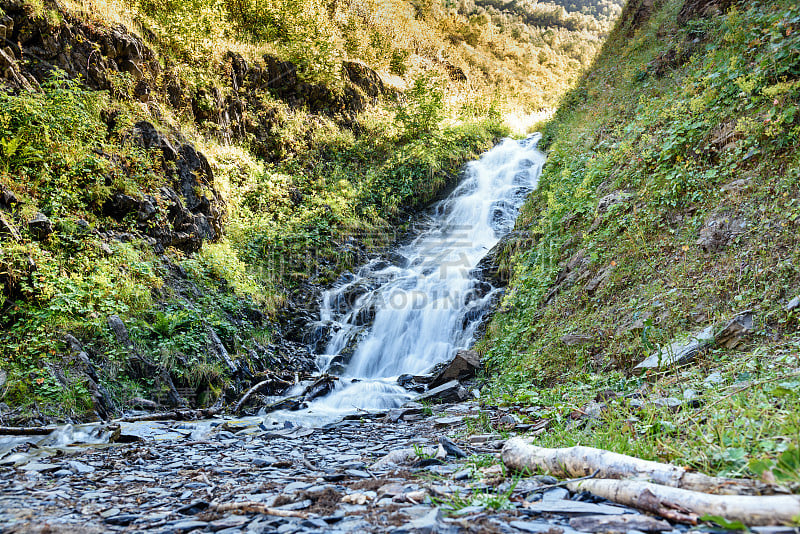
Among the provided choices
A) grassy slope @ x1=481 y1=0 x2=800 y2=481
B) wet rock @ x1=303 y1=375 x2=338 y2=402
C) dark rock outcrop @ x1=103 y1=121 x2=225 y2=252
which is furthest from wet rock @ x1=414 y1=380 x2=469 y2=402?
dark rock outcrop @ x1=103 y1=121 x2=225 y2=252

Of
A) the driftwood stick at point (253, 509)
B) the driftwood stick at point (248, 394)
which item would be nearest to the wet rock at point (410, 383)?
the driftwood stick at point (248, 394)

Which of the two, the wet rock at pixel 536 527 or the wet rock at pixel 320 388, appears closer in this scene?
the wet rock at pixel 536 527

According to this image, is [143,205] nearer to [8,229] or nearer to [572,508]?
[8,229]

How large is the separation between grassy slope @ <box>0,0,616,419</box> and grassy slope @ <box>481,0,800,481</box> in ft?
17.2

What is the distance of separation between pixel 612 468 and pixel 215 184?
36.2 feet

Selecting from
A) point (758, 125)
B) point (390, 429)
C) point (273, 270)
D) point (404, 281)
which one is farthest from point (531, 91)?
point (390, 429)

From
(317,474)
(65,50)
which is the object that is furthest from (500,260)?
(65,50)

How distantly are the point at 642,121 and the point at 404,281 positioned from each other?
254 inches

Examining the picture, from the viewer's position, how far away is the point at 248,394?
6.94 meters

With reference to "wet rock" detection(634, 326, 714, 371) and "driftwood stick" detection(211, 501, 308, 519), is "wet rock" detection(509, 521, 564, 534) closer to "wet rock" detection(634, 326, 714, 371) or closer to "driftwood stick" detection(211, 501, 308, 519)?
"driftwood stick" detection(211, 501, 308, 519)

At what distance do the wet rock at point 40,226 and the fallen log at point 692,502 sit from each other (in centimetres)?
754

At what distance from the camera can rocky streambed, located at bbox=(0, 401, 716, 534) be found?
2049 millimetres

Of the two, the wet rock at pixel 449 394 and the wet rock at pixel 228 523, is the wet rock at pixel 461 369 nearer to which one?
the wet rock at pixel 449 394

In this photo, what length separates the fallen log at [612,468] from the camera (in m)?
1.77
